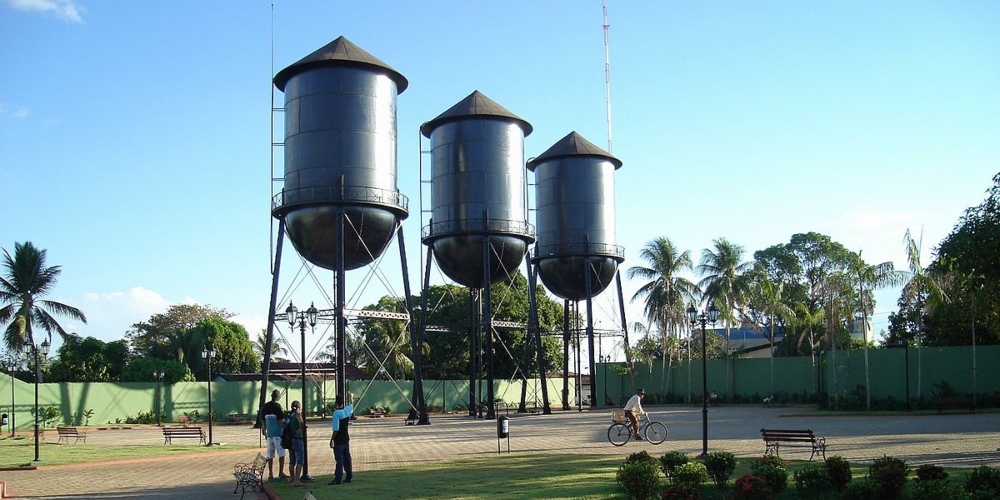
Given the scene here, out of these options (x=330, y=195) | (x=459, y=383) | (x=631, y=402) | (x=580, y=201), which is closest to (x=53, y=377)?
(x=459, y=383)

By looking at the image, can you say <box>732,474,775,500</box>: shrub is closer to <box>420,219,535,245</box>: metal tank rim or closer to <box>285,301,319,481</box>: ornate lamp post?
<box>285,301,319,481</box>: ornate lamp post

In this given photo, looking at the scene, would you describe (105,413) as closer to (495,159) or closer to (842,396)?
(495,159)

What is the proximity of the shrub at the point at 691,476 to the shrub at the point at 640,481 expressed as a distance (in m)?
0.44

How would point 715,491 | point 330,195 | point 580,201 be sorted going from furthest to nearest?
point 580,201 < point 330,195 < point 715,491

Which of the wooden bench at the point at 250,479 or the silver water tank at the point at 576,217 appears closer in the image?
the wooden bench at the point at 250,479

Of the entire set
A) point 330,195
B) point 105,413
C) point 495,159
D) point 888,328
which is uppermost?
point 495,159

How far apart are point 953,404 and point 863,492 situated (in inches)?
1107

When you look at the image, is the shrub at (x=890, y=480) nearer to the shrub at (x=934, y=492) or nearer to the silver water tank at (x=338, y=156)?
the shrub at (x=934, y=492)

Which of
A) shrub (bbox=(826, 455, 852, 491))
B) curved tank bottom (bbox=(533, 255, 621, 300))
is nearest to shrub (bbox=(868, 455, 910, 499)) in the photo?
shrub (bbox=(826, 455, 852, 491))

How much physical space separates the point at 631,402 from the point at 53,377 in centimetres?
4553

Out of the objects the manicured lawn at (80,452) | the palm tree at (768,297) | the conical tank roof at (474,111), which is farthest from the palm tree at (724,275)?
the manicured lawn at (80,452)

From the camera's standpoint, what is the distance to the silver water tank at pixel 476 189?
46156mm

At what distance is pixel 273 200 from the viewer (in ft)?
135

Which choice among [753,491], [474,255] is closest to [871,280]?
[474,255]
